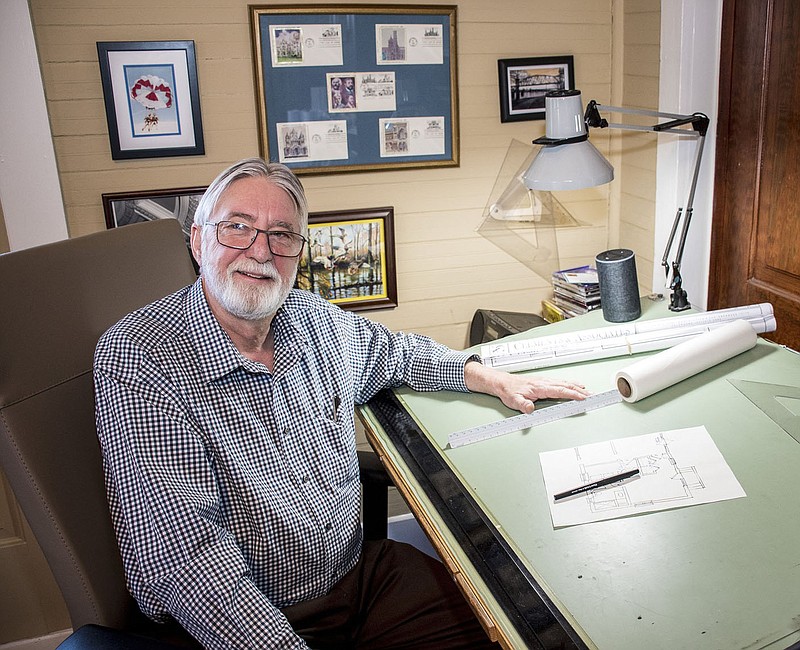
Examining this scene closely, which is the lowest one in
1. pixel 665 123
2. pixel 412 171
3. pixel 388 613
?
pixel 388 613

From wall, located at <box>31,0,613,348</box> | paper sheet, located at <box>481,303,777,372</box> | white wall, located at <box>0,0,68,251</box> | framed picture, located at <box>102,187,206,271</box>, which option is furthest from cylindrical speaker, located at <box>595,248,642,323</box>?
white wall, located at <box>0,0,68,251</box>

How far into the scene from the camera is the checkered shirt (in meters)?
1.27

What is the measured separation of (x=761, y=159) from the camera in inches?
83.9

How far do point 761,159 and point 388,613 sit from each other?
1.53 metres

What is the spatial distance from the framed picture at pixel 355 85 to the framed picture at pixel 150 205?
268mm

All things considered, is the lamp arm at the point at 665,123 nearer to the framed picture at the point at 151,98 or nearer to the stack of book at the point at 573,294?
the stack of book at the point at 573,294

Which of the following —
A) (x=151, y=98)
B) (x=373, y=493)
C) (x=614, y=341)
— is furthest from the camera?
(x=151, y=98)

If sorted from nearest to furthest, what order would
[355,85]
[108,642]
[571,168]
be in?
[108,642], [571,168], [355,85]

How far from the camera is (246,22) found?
2279 millimetres

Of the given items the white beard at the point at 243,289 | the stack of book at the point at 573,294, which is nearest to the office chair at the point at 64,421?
the white beard at the point at 243,289

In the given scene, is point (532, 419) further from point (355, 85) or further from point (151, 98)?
point (151, 98)

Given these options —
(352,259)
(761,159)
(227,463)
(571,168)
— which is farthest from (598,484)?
(352,259)

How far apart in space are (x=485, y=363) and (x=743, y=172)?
99cm

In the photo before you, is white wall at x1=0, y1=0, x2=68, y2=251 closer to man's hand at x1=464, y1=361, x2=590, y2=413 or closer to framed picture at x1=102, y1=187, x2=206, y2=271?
framed picture at x1=102, y1=187, x2=206, y2=271
